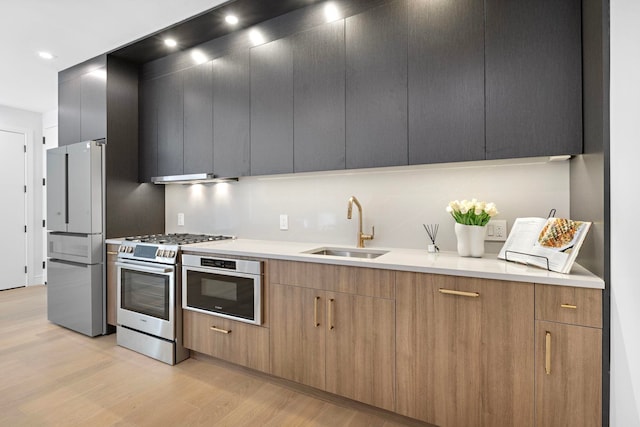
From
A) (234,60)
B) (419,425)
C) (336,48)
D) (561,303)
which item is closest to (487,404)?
(419,425)

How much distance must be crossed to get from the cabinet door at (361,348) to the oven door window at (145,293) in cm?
138

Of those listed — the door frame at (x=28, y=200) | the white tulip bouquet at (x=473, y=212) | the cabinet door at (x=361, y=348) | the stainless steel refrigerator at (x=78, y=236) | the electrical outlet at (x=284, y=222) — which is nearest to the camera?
the cabinet door at (x=361, y=348)

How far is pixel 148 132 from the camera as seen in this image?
3.27 m

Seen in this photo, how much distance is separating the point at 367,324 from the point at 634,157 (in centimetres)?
134

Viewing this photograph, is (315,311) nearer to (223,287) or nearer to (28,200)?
(223,287)

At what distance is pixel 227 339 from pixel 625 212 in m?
2.27

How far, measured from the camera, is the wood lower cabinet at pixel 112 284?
304 centimetres

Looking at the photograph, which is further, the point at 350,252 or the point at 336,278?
the point at 350,252

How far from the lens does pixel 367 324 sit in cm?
184

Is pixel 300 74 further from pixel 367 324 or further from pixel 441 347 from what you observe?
pixel 441 347

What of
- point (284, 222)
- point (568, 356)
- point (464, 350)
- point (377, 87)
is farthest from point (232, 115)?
point (568, 356)

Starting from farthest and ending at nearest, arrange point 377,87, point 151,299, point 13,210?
point 13,210 → point 151,299 → point 377,87

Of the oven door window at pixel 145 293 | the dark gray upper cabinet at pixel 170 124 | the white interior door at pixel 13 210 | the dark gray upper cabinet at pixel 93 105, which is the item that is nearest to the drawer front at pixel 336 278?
the oven door window at pixel 145 293

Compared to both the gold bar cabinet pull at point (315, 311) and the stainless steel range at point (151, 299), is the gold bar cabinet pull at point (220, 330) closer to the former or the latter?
the stainless steel range at point (151, 299)
